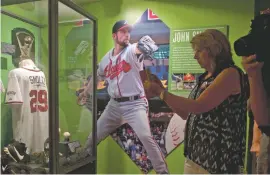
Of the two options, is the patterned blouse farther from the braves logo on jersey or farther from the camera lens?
the braves logo on jersey

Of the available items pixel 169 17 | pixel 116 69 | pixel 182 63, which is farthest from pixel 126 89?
pixel 169 17

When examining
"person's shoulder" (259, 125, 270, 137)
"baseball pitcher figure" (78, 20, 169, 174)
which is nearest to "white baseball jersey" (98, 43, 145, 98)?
"baseball pitcher figure" (78, 20, 169, 174)

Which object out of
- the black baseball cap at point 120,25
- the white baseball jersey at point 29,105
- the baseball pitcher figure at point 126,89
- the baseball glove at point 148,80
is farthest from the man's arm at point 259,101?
the white baseball jersey at point 29,105

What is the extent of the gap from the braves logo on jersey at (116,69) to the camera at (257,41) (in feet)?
3.87

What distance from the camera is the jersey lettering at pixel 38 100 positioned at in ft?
8.04

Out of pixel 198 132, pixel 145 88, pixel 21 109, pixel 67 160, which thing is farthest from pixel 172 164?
pixel 21 109

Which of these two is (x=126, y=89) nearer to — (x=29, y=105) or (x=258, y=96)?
(x=29, y=105)

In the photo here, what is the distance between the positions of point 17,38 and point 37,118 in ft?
2.39

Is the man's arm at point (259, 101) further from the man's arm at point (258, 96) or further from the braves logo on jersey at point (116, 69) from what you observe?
the braves logo on jersey at point (116, 69)

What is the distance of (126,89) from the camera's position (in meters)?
3.12

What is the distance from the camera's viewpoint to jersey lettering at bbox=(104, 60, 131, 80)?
10.2 ft

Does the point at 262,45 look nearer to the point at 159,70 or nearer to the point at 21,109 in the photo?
the point at 159,70

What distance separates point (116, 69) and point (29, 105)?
1.09m

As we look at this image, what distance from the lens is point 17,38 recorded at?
7.88 ft
